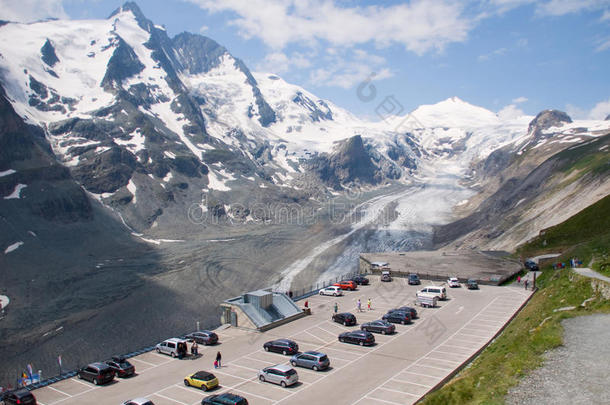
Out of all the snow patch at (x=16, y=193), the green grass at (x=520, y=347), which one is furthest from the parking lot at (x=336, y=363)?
the snow patch at (x=16, y=193)

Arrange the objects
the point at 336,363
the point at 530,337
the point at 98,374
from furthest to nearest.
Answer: the point at 336,363, the point at 98,374, the point at 530,337

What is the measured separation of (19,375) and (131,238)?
8911 cm

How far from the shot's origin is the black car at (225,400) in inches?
1065

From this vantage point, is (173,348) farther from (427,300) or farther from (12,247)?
(12,247)

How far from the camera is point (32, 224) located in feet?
428

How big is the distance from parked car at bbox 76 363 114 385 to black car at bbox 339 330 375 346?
1836 cm

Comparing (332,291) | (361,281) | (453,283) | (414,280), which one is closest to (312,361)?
(332,291)

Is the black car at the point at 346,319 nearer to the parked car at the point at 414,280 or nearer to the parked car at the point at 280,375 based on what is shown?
the parked car at the point at 280,375

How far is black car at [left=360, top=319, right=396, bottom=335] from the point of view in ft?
131

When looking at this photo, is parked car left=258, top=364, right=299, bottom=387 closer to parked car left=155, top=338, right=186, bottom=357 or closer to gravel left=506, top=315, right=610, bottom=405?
parked car left=155, top=338, right=186, bottom=357

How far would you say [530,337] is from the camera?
29891 millimetres

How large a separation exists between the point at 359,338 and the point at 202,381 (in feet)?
44.3

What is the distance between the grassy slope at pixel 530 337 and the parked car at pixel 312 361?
30.3 ft

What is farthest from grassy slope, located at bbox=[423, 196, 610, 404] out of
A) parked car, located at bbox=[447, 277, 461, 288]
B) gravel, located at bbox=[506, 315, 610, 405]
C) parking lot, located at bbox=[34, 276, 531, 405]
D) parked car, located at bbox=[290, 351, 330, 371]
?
parked car, located at bbox=[290, 351, 330, 371]
